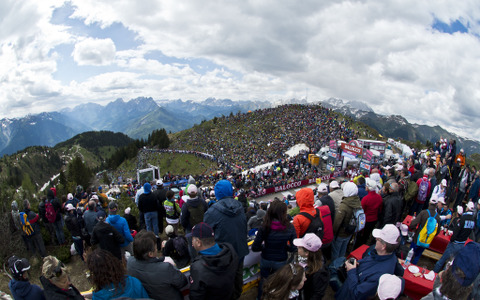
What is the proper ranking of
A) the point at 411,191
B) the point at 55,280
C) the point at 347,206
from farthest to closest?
1. the point at 411,191
2. the point at 347,206
3. the point at 55,280

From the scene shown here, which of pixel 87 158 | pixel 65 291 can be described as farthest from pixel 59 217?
pixel 87 158

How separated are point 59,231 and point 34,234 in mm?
781

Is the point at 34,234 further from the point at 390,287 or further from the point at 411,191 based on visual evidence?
the point at 411,191

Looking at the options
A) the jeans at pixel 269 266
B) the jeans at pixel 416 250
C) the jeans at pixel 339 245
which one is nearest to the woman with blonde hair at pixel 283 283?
the jeans at pixel 269 266

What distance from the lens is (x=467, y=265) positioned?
2.57 m

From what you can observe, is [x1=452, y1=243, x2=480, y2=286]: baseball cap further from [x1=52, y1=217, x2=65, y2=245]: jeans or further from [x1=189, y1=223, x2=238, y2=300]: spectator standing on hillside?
[x1=52, y1=217, x2=65, y2=245]: jeans

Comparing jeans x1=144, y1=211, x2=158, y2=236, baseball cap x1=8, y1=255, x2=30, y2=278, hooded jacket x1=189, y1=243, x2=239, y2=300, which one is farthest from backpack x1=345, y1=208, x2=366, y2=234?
baseball cap x1=8, y1=255, x2=30, y2=278

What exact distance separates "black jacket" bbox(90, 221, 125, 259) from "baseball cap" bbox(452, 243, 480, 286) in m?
5.10

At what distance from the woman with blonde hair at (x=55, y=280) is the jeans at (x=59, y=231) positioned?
5175mm

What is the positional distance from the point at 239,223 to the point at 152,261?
1.23 m

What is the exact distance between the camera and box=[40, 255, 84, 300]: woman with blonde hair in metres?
2.81

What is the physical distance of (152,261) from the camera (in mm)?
2949

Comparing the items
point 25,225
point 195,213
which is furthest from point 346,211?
point 25,225

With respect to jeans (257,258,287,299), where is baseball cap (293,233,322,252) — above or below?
above
